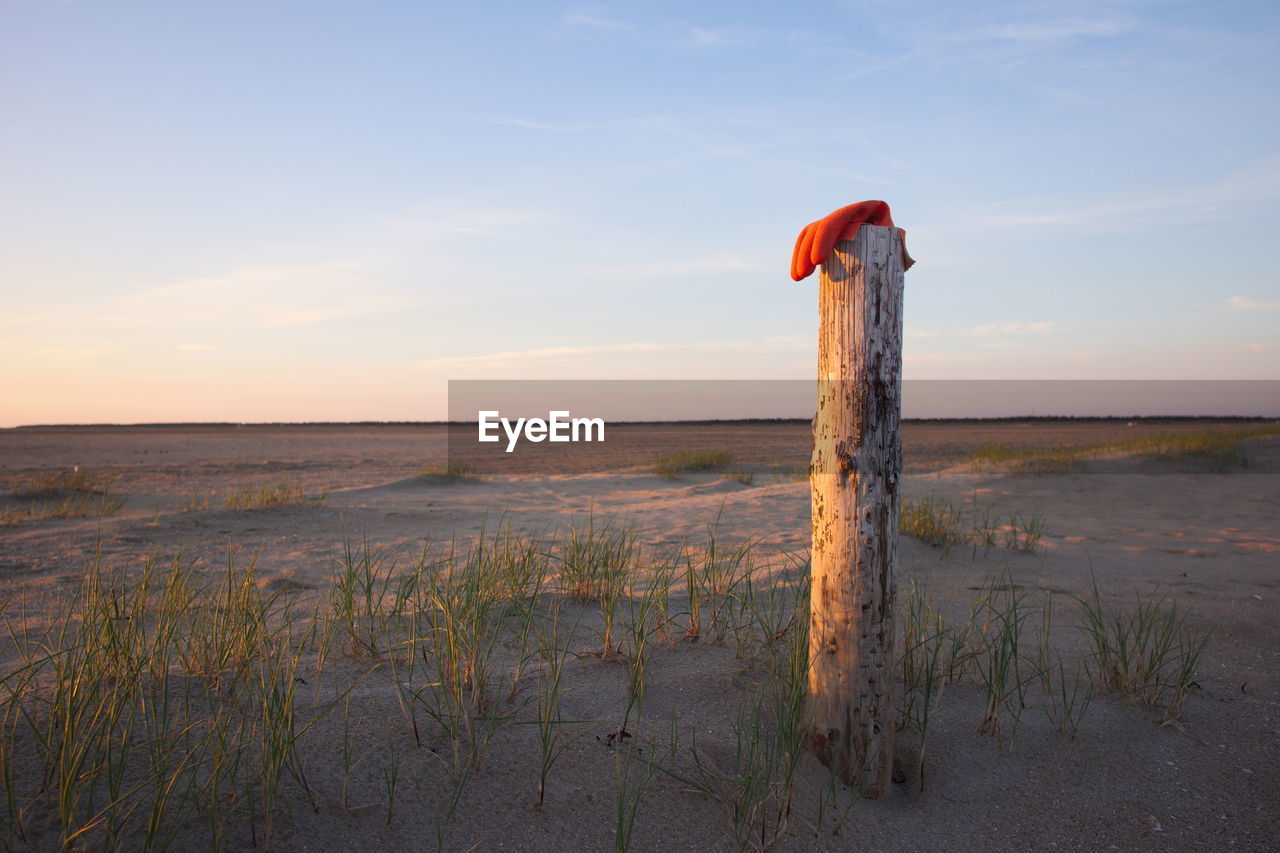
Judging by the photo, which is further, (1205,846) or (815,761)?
(815,761)

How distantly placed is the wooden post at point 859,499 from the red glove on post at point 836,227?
0.04 metres

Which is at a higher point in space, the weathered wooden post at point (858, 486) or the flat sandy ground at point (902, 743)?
the weathered wooden post at point (858, 486)

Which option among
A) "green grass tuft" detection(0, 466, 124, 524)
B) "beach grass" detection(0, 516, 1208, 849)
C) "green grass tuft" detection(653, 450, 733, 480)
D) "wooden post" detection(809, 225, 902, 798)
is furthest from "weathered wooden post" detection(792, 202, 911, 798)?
"green grass tuft" detection(653, 450, 733, 480)

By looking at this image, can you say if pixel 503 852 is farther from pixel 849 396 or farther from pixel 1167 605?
pixel 1167 605

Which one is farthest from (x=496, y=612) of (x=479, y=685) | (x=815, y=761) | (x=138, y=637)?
(x=815, y=761)

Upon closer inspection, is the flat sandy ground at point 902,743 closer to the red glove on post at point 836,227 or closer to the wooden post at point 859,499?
the wooden post at point 859,499

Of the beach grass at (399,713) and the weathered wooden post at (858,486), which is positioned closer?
the beach grass at (399,713)

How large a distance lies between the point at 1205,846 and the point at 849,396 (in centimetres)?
202

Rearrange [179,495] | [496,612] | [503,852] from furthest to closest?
1. [179,495]
2. [496,612]
3. [503,852]

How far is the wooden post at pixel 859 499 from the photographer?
2689mm

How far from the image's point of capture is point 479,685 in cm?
301

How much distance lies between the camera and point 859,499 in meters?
2.72

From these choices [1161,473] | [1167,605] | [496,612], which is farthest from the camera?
[1161,473]

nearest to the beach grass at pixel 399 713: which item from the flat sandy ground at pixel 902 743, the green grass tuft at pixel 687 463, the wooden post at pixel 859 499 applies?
the flat sandy ground at pixel 902 743
